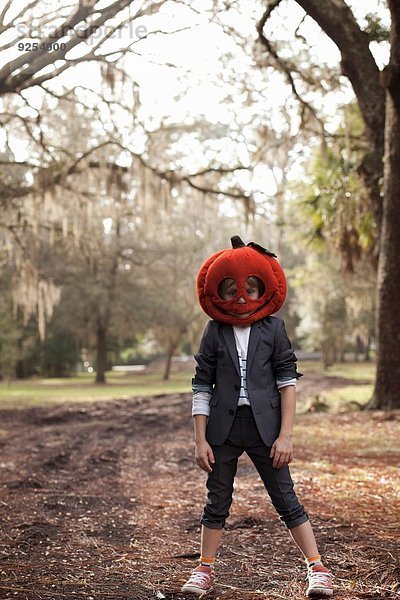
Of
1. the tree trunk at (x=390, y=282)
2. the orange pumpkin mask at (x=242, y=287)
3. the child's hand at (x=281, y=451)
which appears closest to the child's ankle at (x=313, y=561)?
the child's hand at (x=281, y=451)

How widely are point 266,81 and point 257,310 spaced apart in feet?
36.5

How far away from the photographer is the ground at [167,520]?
3.22 m

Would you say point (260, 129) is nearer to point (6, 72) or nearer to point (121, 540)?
point (6, 72)

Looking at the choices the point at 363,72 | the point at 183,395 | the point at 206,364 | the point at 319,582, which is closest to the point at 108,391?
the point at 183,395

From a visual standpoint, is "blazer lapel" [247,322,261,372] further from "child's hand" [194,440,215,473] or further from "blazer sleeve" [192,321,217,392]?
"child's hand" [194,440,215,473]

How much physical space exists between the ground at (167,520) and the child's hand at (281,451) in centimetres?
53

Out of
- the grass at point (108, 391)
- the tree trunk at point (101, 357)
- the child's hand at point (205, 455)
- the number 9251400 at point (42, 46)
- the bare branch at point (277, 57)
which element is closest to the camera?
the child's hand at point (205, 455)

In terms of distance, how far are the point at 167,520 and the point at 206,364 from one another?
176 centimetres

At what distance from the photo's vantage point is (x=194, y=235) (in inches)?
1177

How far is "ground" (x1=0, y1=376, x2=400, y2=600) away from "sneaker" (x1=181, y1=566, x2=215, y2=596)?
48 mm

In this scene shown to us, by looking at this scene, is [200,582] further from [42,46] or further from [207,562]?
[42,46]

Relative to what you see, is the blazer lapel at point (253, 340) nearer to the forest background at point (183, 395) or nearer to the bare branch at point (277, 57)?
the forest background at point (183, 395)

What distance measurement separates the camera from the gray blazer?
3.20 meters

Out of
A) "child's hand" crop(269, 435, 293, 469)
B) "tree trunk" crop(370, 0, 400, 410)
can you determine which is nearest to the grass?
"tree trunk" crop(370, 0, 400, 410)
